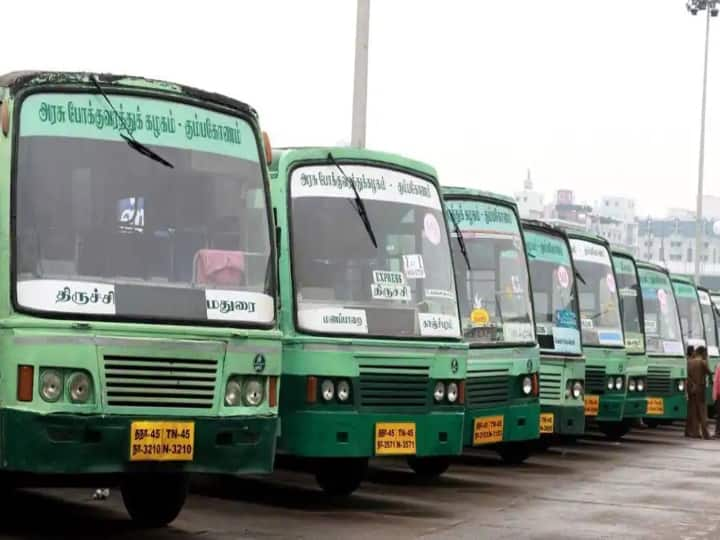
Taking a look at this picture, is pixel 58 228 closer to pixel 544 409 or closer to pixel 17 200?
pixel 17 200

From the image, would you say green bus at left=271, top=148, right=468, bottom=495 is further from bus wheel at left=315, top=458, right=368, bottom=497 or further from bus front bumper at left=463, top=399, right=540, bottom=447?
bus front bumper at left=463, top=399, right=540, bottom=447

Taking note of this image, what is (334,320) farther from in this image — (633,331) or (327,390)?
(633,331)

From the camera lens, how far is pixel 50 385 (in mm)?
10305

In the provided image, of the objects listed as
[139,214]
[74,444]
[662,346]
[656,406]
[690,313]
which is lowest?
[656,406]

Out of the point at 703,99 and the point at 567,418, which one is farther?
the point at 703,99

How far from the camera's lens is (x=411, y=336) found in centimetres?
1398

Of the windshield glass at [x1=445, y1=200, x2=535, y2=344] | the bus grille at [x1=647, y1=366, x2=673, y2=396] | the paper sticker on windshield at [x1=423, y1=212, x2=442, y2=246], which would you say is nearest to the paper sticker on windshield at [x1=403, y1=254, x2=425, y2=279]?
the paper sticker on windshield at [x1=423, y1=212, x2=442, y2=246]

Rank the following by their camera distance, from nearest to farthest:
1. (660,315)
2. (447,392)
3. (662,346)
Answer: (447,392), (662,346), (660,315)

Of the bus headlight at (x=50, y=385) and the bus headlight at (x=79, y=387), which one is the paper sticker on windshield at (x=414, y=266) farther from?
the bus headlight at (x=50, y=385)

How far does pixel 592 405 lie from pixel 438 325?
27.6 ft

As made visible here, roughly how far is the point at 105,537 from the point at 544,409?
8.93 metres

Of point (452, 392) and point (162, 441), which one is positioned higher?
point (452, 392)

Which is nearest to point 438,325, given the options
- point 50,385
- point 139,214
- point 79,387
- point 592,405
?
point 139,214

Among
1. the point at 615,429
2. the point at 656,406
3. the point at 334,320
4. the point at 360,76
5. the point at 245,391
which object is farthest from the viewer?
the point at 656,406
